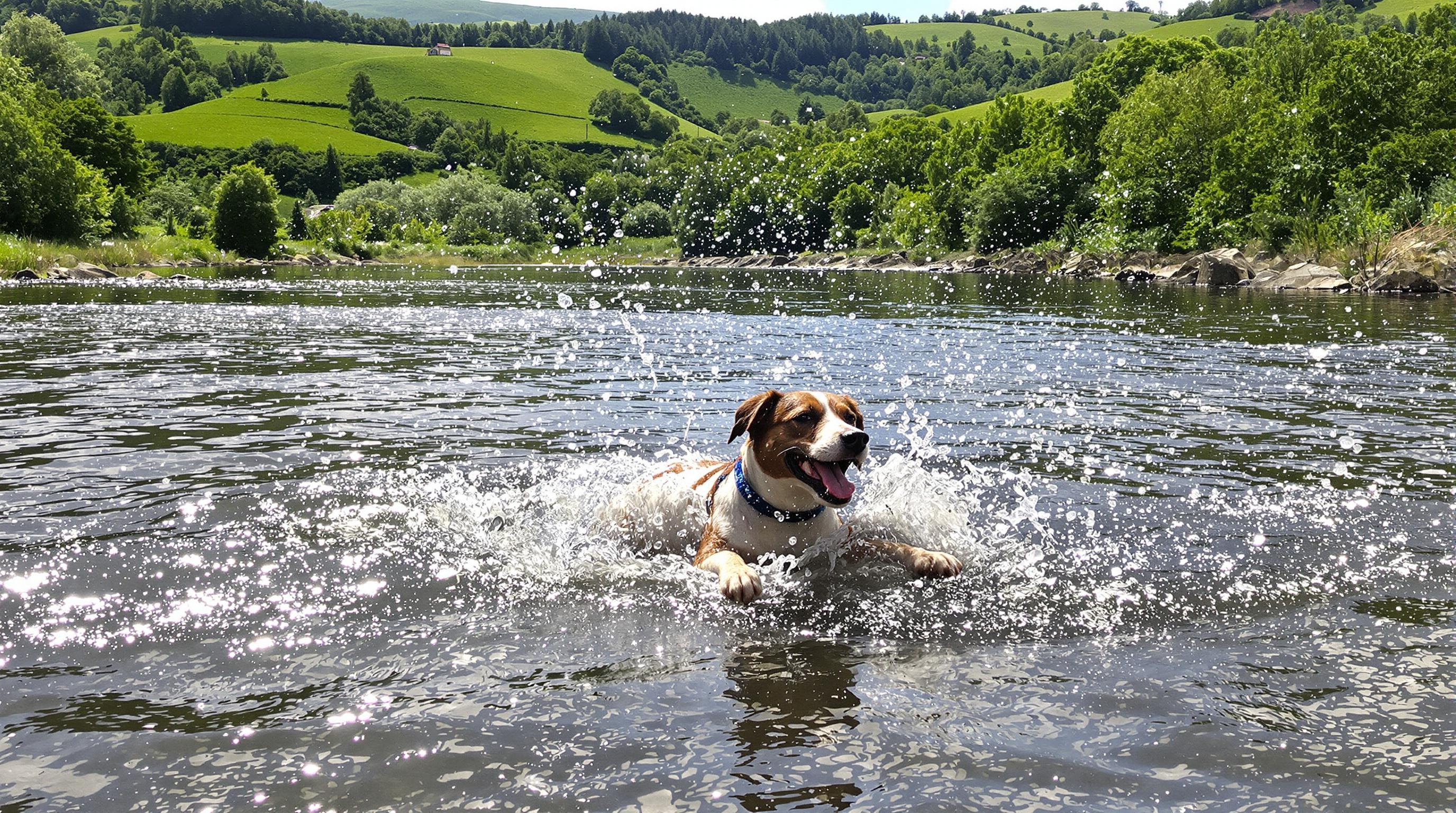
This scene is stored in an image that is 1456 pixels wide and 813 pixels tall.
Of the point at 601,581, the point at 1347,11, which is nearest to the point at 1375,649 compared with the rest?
the point at 601,581

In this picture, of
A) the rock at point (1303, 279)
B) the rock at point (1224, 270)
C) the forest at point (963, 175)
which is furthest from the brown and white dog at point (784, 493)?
the rock at point (1224, 270)

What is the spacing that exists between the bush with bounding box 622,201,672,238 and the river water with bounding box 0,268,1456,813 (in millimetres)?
130399

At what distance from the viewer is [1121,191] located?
69.8 m

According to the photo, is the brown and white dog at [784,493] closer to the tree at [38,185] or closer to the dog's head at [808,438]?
the dog's head at [808,438]

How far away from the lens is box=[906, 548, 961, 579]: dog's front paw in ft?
22.5

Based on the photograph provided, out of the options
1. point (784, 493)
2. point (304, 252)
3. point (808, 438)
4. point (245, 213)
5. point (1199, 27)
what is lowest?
point (304, 252)

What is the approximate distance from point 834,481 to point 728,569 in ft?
2.83

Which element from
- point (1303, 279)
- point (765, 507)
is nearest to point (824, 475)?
point (765, 507)

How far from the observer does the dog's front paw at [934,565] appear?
6852 mm

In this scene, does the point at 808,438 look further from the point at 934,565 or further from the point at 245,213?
the point at 245,213

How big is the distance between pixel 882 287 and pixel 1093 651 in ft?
147

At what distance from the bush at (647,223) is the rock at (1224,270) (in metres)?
98.0

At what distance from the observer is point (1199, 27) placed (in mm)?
183875

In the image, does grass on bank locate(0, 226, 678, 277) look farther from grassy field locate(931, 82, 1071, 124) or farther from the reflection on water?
grassy field locate(931, 82, 1071, 124)
